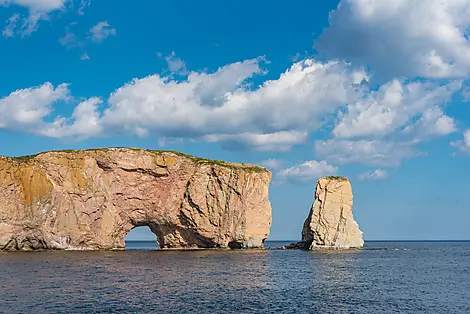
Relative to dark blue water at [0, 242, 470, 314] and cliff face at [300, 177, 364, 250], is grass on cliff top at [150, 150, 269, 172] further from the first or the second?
dark blue water at [0, 242, 470, 314]

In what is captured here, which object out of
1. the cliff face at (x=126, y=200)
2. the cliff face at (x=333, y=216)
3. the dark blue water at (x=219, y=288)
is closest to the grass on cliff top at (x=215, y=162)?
the cliff face at (x=126, y=200)

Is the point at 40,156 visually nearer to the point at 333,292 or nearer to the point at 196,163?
the point at 196,163

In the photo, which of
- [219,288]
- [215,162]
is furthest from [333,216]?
[219,288]

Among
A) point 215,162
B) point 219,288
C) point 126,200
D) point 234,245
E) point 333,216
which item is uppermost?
point 215,162

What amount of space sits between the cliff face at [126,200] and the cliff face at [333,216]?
11516 mm

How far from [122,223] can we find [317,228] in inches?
1521

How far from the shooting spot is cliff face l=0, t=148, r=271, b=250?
81.4m

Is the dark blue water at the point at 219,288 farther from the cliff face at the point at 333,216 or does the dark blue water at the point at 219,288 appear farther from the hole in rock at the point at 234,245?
the cliff face at the point at 333,216

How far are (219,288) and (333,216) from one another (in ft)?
197

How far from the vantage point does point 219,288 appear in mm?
44062

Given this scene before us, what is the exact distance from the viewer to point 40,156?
84500 mm

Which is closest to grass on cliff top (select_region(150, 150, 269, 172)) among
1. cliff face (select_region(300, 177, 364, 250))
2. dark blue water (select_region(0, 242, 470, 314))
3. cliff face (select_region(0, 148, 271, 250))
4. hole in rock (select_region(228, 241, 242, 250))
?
cliff face (select_region(0, 148, 271, 250))

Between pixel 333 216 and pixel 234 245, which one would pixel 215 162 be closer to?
pixel 234 245

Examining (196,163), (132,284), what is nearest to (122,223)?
(196,163)
